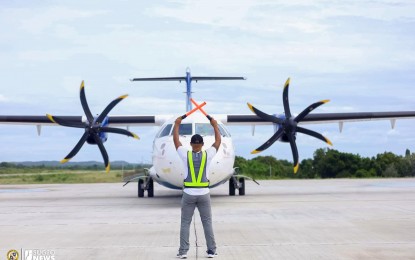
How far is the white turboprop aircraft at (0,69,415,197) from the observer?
1648cm

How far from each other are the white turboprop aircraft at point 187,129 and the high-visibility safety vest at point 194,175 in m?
5.18

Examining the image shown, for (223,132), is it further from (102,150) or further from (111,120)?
(111,120)

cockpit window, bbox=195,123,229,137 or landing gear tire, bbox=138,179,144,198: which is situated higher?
cockpit window, bbox=195,123,229,137

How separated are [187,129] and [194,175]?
845 centimetres

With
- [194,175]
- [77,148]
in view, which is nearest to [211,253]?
[194,175]

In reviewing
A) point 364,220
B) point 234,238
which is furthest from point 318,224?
point 234,238

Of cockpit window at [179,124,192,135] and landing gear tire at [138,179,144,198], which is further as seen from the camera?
landing gear tire at [138,179,144,198]

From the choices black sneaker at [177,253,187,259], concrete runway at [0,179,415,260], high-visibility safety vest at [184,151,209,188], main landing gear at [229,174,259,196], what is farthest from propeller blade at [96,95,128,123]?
black sneaker at [177,253,187,259]

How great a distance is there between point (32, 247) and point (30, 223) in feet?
11.8

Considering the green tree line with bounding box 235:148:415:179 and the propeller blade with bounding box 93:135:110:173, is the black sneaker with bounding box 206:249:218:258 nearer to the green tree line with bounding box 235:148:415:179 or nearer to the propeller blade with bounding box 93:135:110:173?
the propeller blade with bounding box 93:135:110:173

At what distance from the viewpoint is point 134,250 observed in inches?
344

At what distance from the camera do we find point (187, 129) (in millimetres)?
17062

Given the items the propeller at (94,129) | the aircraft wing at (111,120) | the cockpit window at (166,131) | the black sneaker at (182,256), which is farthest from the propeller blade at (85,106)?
the black sneaker at (182,256)

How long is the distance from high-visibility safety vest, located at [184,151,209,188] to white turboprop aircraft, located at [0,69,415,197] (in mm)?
5181
